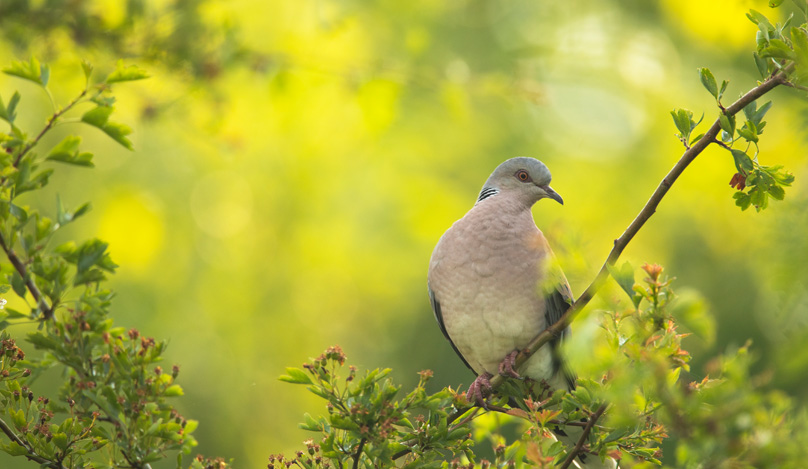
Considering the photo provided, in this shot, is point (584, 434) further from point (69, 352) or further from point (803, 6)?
point (69, 352)

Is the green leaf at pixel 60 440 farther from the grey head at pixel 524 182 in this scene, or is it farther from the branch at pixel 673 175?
the grey head at pixel 524 182

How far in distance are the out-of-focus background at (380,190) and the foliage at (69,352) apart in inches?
206

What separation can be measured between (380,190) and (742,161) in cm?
847

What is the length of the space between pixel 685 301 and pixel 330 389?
98 cm

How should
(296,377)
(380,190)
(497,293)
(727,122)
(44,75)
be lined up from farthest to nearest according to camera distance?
(380,190)
(497,293)
(44,75)
(296,377)
(727,122)

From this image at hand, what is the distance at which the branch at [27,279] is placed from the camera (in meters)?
1.79

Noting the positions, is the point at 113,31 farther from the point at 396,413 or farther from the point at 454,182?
the point at 454,182

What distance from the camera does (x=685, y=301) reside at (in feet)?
4.05

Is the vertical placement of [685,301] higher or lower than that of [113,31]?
lower

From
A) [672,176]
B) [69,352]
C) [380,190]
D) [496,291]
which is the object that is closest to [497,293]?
[496,291]

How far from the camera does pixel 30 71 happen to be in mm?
1970

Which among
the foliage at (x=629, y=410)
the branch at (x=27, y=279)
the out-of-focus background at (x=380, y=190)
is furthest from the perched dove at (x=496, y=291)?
the out-of-focus background at (x=380, y=190)

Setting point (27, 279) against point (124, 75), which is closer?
point (27, 279)

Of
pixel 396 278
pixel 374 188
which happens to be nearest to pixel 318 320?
pixel 396 278
